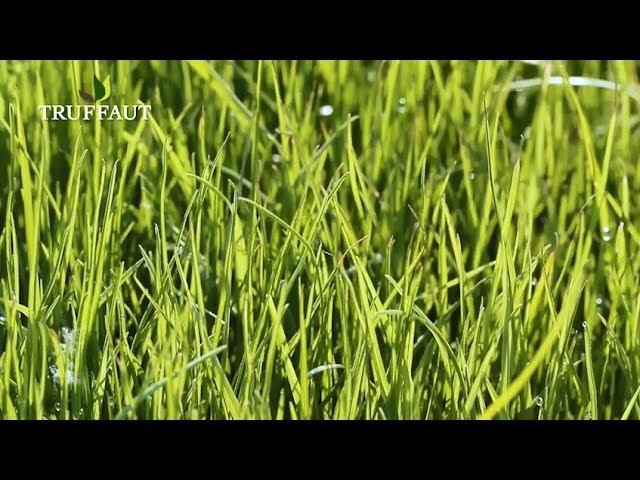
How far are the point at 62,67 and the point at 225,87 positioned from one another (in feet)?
0.57

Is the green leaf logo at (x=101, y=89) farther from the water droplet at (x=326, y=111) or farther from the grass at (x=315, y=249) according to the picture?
the water droplet at (x=326, y=111)

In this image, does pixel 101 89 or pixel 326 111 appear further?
pixel 326 111

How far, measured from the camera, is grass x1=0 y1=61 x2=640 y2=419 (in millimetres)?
852

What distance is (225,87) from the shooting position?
111 cm

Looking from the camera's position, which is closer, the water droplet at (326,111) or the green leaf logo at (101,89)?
the green leaf logo at (101,89)

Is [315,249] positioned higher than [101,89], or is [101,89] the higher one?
[101,89]

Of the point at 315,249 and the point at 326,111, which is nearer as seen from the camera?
the point at 315,249

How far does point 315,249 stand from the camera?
3.13 ft

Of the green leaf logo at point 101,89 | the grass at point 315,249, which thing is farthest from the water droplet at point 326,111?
the green leaf logo at point 101,89

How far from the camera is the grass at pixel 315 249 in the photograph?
85 centimetres

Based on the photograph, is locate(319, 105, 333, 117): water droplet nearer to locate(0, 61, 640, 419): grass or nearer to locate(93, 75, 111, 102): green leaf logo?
locate(0, 61, 640, 419): grass

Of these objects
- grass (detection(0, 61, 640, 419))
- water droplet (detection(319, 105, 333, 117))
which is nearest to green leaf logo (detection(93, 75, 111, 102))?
grass (detection(0, 61, 640, 419))

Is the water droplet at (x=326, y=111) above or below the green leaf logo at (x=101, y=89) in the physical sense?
below

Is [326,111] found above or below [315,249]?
above
